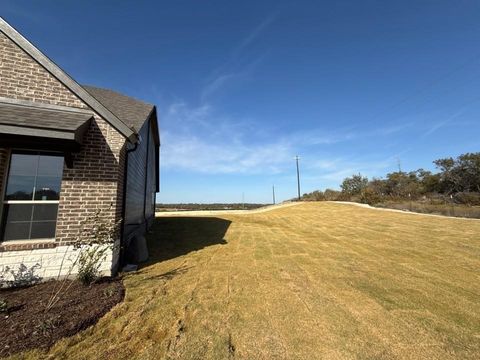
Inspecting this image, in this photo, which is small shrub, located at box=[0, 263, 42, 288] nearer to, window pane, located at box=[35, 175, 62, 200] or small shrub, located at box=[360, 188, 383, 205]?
window pane, located at box=[35, 175, 62, 200]

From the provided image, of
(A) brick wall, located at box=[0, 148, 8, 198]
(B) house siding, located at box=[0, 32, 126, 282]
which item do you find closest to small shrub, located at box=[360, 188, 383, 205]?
(B) house siding, located at box=[0, 32, 126, 282]

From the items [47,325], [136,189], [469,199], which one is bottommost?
[47,325]

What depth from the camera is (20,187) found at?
640cm

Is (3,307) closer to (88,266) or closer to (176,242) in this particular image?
(88,266)

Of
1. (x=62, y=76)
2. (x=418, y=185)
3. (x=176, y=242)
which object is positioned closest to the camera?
(x=62, y=76)

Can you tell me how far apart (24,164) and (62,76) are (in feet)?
8.52

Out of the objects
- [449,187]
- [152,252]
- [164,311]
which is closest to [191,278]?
[164,311]

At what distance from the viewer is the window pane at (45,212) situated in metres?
6.44

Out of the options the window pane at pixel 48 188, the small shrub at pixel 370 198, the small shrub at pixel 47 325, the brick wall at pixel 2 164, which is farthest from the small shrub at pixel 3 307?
the small shrub at pixel 370 198

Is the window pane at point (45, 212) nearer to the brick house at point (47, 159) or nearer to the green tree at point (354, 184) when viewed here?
the brick house at point (47, 159)

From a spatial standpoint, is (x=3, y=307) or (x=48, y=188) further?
(x=48, y=188)

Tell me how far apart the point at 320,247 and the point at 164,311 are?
8085mm

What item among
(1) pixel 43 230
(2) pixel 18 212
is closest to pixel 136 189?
(1) pixel 43 230

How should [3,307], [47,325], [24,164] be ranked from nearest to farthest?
[47,325], [3,307], [24,164]
